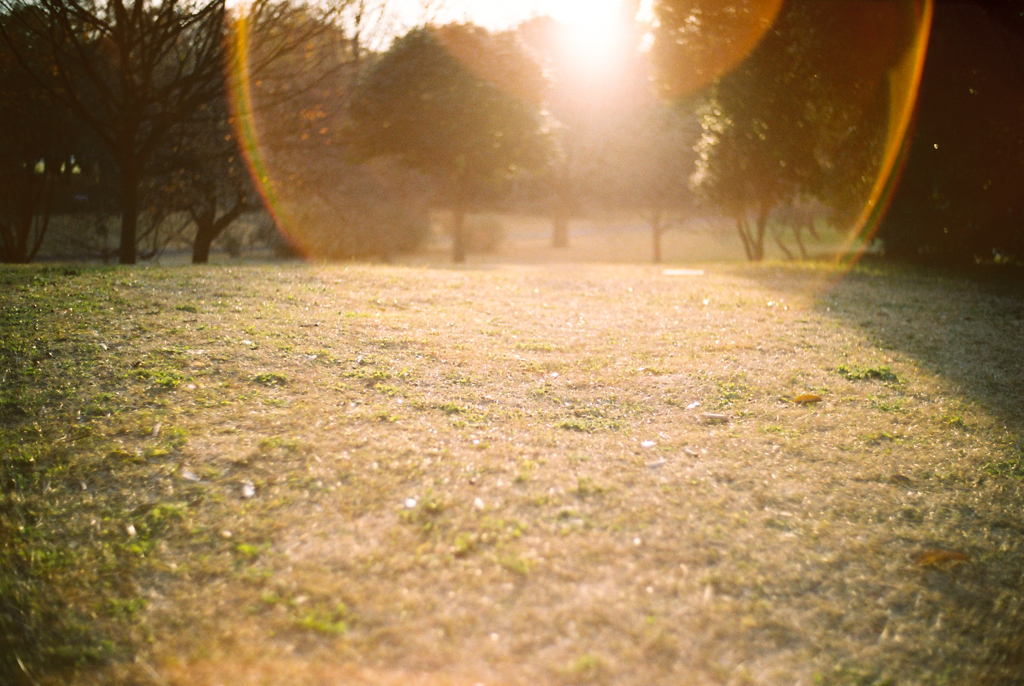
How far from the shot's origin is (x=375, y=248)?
26031mm

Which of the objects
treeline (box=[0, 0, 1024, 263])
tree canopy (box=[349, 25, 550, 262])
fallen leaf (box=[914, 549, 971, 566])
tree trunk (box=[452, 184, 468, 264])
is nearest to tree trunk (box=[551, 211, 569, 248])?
tree trunk (box=[452, 184, 468, 264])

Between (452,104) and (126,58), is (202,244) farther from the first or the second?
(452,104)

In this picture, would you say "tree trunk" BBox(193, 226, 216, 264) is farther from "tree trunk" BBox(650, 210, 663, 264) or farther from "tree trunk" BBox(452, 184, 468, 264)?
"tree trunk" BBox(650, 210, 663, 264)

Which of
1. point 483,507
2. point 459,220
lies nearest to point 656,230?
point 459,220

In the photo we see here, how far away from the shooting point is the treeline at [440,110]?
36.6 ft

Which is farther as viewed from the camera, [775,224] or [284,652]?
[775,224]

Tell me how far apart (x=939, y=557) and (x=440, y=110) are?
57.5ft

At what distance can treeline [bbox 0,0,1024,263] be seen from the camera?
11.2 metres

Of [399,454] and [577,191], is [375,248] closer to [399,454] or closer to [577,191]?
[577,191]

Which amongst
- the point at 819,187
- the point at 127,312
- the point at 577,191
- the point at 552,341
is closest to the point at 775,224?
the point at 577,191

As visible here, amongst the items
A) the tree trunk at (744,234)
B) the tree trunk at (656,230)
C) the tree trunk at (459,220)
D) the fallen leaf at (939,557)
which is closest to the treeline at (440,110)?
the tree trunk at (744,234)

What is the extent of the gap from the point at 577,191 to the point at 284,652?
36.6 m

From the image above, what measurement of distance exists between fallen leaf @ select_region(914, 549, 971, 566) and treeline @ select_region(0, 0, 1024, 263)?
10289 mm

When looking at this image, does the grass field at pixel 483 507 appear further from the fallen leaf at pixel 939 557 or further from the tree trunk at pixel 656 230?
the tree trunk at pixel 656 230
